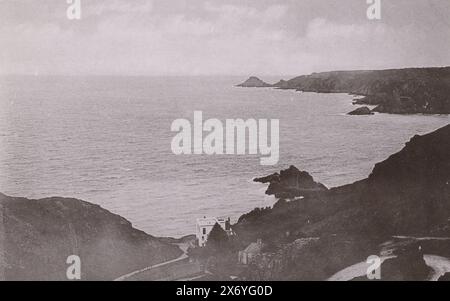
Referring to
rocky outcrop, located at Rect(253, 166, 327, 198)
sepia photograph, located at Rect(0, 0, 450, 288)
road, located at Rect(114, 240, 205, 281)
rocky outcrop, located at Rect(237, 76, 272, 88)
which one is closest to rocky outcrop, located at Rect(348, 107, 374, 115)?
sepia photograph, located at Rect(0, 0, 450, 288)

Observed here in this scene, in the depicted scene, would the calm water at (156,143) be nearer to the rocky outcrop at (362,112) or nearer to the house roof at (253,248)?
the rocky outcrop at (362,112)

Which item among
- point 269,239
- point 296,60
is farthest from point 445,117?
point 269,239

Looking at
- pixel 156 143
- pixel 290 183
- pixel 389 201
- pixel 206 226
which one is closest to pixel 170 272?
pixel 206 226

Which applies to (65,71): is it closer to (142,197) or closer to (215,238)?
(142,197)

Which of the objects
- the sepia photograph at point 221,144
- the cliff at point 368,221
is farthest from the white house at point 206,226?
the cliff at point 368,221

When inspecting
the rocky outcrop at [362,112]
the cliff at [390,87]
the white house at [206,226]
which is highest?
the cliff at [390,87]
